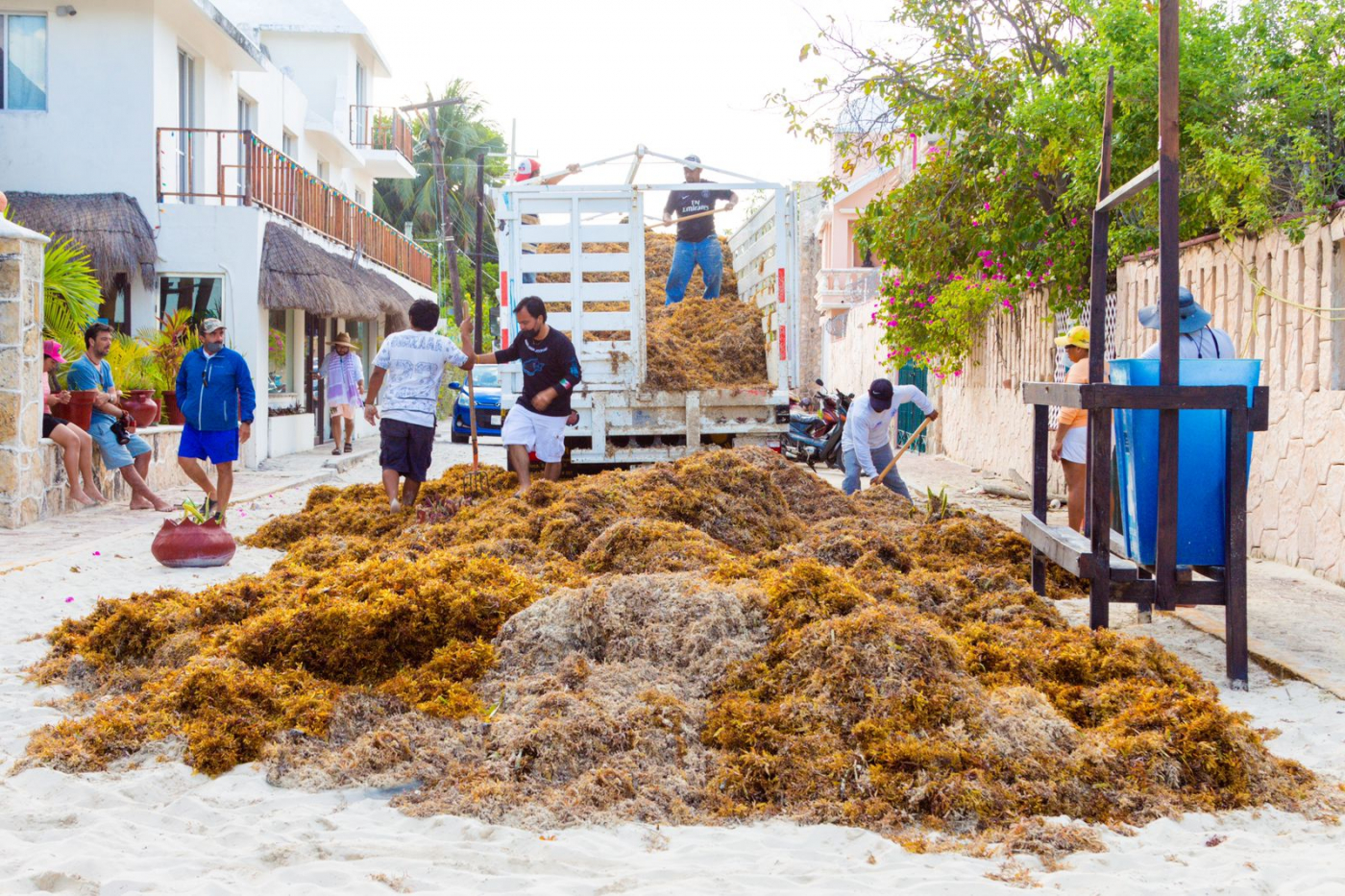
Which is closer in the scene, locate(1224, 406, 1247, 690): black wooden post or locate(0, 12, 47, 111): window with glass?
locate(1224, 406, 1247, 690): black wooden post

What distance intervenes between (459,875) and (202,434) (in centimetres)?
715

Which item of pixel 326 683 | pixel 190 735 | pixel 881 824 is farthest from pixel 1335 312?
pixel 190 735

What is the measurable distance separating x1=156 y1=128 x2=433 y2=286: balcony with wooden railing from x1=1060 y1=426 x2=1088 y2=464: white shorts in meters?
11.5

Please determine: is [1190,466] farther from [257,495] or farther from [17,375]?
[257,495]

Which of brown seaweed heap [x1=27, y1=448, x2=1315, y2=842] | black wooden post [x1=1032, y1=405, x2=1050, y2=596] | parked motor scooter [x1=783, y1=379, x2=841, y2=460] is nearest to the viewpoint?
brown seaweed heap [x1=27, y1=448, x2=1315, y2=842]

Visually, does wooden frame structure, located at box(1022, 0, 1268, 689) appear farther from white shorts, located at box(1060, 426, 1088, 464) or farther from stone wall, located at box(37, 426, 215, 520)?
stone wall, located at box(37, 426, 215, 520)

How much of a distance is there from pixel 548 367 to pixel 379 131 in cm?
2179

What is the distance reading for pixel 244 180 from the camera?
1694cm

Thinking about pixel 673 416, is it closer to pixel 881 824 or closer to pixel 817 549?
pixel 817 549

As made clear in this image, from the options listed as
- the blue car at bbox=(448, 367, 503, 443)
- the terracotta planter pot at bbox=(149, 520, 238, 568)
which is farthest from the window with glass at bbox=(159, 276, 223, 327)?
the terracotta planter pot at bbox=(149, 520, 238, 568)

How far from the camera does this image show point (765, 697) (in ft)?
15.5

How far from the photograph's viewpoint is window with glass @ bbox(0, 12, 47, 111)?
15891mm

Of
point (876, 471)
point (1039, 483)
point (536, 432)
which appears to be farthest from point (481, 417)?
point (1039, 483)

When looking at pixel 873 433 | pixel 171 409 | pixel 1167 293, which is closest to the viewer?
pixel 1167 293
